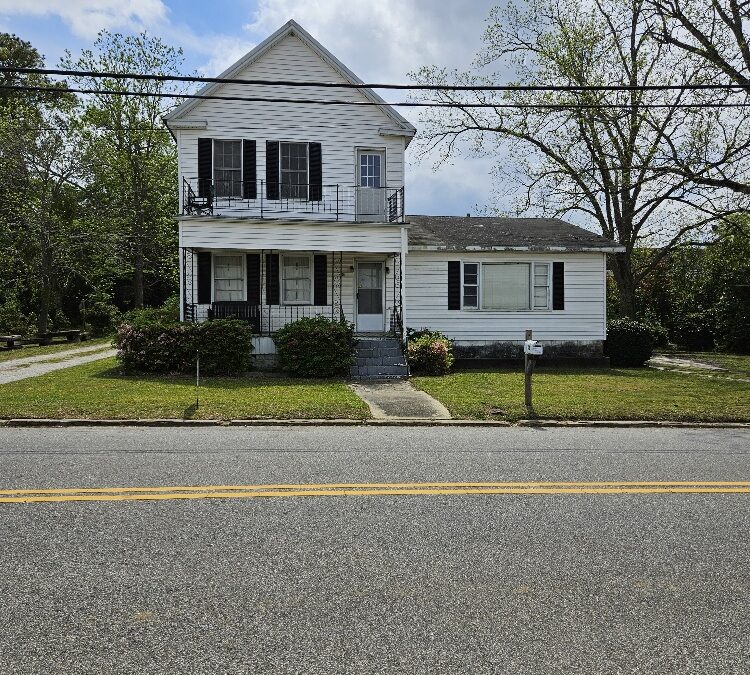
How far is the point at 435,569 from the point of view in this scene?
4.31 meters

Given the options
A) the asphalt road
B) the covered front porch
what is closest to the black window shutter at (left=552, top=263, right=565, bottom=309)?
the covered front porch

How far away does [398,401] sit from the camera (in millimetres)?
12703

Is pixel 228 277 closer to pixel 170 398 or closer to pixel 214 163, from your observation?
pixel 214 163

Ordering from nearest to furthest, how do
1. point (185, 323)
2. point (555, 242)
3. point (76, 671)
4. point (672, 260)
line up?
point (76, 671)
point (185, 323)
point (555, 242)
point (672, 260)

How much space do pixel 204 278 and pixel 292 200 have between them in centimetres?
347

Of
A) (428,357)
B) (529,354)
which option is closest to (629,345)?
(428,357)

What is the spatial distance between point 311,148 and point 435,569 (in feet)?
55.9

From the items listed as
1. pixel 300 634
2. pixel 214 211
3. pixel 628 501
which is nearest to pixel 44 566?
pixel 300 634

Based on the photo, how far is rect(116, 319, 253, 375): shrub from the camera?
1633 centimetres

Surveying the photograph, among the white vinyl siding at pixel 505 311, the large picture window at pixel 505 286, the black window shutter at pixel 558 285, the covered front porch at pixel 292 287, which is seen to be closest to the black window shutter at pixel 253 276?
the covered front porch at pixel 292 287

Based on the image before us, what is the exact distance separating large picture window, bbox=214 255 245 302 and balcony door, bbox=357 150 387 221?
396 centimetres

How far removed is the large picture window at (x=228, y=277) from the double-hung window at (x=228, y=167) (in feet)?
6.25

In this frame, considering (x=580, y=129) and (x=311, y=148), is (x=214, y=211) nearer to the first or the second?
(x=311, y=148)

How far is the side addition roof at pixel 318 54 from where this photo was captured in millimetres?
19266
